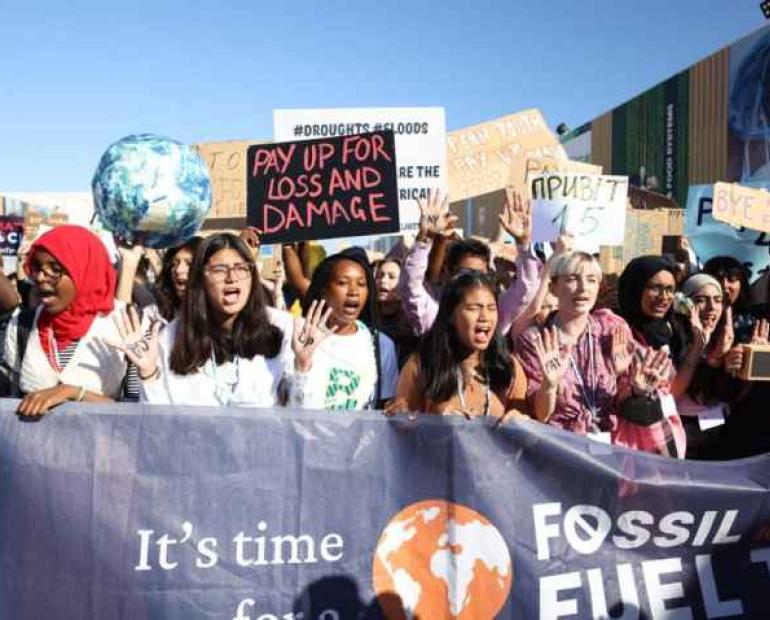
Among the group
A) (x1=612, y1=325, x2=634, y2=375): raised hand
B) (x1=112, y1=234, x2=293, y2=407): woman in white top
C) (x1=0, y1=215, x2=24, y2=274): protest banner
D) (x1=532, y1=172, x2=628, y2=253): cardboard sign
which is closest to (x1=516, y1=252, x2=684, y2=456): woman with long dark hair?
(x1=612, y1=325, x2=634, y2=375): raised hand

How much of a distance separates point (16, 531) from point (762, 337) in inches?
115

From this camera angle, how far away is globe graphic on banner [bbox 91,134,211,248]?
3412 mm

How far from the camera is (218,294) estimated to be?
296cm

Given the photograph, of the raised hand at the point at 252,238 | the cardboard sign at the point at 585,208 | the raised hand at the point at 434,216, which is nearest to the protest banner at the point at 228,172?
the cardboard sign at the point at 585,208

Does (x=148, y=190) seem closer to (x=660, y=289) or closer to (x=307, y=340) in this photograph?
(x=307, y=340)

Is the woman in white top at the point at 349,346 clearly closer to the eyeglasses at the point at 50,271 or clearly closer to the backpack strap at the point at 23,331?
the eyeglasses at the point at 50,271

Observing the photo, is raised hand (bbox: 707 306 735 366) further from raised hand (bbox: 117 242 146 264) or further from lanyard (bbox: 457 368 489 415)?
raised hand (bbox: 117 242 146 264)

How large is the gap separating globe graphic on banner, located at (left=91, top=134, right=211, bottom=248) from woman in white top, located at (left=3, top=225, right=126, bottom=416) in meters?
0.45

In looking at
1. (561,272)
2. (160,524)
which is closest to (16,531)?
(160,524)

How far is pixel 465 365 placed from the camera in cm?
308

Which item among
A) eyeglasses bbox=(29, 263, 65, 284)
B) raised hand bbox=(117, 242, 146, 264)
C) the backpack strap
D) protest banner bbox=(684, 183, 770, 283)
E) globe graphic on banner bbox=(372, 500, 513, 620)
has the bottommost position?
globe graphic on banner bbox=(372, 500, 513, 620)

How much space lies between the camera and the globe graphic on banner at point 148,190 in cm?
341

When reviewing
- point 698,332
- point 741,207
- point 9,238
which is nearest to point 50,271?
point 698,332

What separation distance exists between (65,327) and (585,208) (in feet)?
15.5
